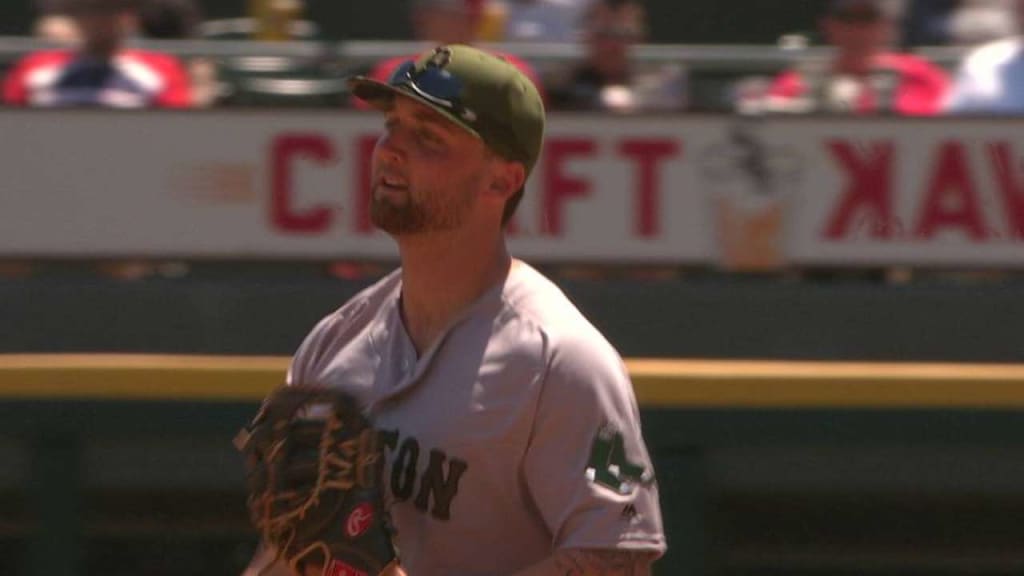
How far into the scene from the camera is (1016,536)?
459 centimetres

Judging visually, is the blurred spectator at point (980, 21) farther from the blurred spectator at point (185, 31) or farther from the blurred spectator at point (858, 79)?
the blurred spectator at point (185, 31)

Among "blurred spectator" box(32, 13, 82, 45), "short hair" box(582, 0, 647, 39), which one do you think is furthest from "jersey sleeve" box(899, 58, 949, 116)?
"blurred spectator" box(32, 13, 82, 45)

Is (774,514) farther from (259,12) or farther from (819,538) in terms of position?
(259,12)

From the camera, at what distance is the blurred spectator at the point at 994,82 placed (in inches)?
242

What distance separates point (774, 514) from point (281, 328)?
1677 millimetres

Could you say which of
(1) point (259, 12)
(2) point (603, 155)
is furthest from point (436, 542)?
(1) point (259, 12)

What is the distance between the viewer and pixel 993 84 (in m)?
6.18

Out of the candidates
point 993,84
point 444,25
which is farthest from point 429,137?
point 993,84

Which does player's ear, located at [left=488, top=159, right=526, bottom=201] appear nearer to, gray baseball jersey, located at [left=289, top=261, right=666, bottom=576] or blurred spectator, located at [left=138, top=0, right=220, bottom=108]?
gray baseball jersey, located at [left=289, top=261, right=666, bottom=576]

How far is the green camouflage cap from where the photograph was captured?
8.03 ft

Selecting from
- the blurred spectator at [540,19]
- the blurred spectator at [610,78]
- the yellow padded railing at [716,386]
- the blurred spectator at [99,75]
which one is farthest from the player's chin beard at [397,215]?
the blurred spectator at [540,19]

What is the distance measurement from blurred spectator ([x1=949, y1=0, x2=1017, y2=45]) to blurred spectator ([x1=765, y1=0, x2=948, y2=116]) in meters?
0.40

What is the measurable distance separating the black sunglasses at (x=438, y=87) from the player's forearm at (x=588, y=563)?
51 centimetres

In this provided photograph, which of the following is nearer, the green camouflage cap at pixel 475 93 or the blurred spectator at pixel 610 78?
the green camouflage cap at pixel 475 93
